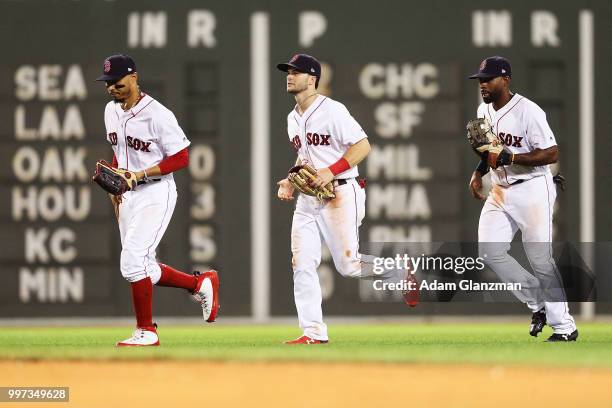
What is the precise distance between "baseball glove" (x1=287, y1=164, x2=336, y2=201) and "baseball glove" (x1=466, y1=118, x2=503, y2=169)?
3.56ft

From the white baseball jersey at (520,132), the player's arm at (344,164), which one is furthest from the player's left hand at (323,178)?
the white baseball jersey at (520,132)

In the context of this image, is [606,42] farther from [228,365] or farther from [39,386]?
[39,386]

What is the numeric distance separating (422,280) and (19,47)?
5530 millimetres

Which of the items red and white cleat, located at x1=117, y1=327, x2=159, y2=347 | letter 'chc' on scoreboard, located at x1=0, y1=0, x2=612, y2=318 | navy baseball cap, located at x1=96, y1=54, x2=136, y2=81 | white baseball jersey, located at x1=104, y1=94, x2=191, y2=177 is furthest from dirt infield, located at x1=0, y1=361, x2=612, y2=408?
letter 'chc' on scoreboard, located at x1=0, y1=0, x2=612, y2=318

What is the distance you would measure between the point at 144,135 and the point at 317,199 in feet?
4.03

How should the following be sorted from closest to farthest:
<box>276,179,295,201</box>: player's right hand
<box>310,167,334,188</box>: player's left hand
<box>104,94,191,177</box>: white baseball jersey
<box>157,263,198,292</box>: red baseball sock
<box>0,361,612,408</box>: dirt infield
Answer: <box>0,361,612,408</box>: dirt infield < <box>310,167,334,188</box>: player's left hand < <box>276,179,295,201</box>: player's right hand < <box>104,94,191,177</box>: white baseball jersey < <box>157,263,198,292</box>: red baseball sock

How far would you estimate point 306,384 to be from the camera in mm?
6309

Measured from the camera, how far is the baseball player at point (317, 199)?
827 centimetres

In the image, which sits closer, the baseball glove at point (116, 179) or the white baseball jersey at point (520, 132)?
the baseball glove at point (116, 179)

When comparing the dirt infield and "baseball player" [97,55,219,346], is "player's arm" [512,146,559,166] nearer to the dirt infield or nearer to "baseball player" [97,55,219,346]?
the dirt infield

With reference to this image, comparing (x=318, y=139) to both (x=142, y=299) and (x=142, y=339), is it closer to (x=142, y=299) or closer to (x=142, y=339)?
(x=142, y=299)

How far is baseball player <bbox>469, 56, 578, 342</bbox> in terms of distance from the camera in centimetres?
848

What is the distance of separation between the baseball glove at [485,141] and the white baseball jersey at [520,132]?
0.26ft

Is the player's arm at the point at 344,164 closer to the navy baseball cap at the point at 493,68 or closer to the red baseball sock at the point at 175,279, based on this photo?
the navy baseball cap at the point at 493,68
